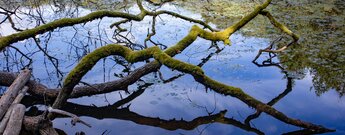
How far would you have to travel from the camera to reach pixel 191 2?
641 inches

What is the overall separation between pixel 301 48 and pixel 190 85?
3.81 m

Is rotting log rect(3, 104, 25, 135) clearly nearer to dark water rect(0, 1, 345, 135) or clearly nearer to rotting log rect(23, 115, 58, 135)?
rotting log rect(23, 115, 58, 135)

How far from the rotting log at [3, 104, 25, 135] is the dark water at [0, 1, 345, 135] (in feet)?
3.45

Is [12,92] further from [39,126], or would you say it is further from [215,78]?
[215,78]

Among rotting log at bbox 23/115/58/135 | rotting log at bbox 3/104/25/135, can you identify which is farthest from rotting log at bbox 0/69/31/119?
rotting log at bbox 23/115/58/135

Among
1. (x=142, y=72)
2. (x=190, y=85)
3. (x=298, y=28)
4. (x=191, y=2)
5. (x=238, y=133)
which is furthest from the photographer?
(x=191, y=2)

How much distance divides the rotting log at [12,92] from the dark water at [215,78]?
0.80 meters

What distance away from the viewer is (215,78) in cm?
889

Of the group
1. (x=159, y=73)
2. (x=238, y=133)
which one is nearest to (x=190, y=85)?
(x=159, y=73)

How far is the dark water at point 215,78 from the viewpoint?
7012 mm

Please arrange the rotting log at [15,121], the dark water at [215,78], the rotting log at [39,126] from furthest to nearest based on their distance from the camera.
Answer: the dark water at [215,78]
the rotting log at [39,126]
the rotting log at [15,121]

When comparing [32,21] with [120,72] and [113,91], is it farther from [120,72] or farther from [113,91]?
[113,91]

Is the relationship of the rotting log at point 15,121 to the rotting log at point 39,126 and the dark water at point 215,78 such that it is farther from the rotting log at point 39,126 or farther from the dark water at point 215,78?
the dark water at point 215,78

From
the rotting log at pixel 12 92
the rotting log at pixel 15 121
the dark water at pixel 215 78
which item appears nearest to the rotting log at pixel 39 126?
the rotting log at pixel 15 121
